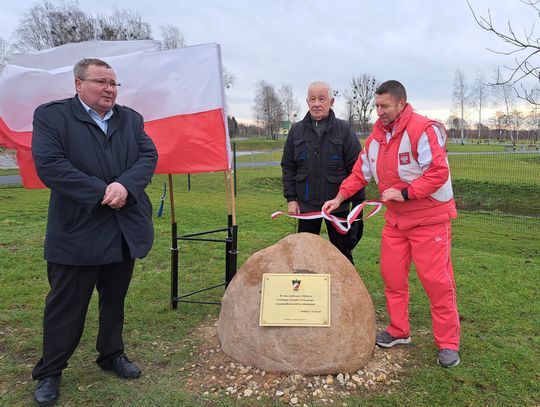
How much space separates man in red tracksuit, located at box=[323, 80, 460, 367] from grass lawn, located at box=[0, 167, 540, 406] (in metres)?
0.40

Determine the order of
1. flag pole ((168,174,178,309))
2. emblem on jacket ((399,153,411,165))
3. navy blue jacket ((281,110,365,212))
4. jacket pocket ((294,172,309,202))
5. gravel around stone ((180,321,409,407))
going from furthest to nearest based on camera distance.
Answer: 1. flag pole ((168,174,178,309))
2. jacket pocket ((294,172,309,202))
3. navy blue jacket ((281,110,365,212))
4. emblem on jacket ((399,153,411,165))
5. gravel around stone ((180,321,409,407))

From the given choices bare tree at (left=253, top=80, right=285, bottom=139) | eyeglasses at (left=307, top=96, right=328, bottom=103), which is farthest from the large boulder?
bare tree at (left=253, top=80, right=285, bottom=139)

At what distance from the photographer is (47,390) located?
327 centimetres

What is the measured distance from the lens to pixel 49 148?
297 centimetres

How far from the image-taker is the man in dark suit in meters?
3.00

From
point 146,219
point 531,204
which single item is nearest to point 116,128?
point 146,219

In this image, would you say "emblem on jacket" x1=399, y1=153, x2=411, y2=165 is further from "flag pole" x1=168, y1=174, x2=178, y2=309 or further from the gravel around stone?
"flag pole" x1=168, y1=174, x2=178, y2=309

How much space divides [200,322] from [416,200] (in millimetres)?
2567

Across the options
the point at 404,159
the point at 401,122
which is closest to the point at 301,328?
the point at 404,159

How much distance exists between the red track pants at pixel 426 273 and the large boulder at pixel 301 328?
367 mm

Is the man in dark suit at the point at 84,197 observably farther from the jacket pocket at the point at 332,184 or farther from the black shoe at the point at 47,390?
the jacket pocket at the point at 332,184

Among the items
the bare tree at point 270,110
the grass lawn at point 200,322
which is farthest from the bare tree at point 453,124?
the grass lawn at point 200,322

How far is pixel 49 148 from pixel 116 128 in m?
0.50

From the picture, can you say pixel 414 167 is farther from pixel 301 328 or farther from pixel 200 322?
pixel 200 322
